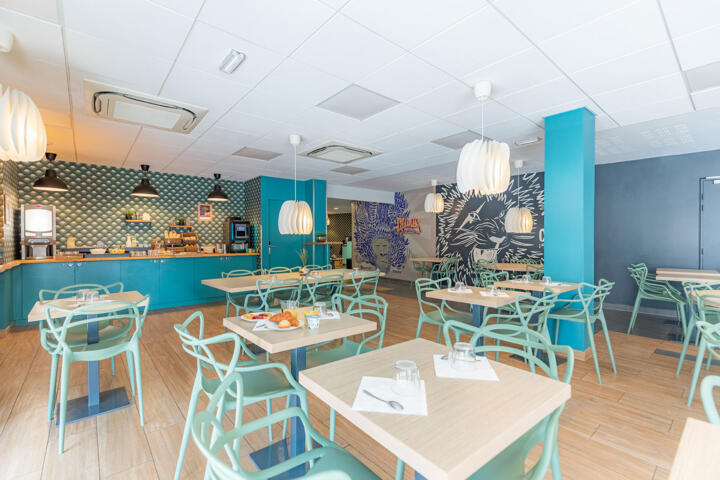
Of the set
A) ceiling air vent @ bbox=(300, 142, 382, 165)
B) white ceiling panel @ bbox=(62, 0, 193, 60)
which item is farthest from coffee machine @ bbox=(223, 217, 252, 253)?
white ceiling panel @ bbox=(62, 0, 193, 60)

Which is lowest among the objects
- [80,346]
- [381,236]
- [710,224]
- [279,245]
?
[80,346]

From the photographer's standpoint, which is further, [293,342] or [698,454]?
[293,342]

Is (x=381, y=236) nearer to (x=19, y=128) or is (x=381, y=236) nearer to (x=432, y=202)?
(x=432, y=202)

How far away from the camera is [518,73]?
2896 millimetres

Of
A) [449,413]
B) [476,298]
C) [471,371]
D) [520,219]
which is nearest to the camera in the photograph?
[449,413]

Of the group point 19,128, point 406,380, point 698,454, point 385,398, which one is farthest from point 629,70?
point 19,128

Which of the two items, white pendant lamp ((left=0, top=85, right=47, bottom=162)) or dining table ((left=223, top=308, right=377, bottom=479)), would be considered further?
white pendant lamp ((left=0, top=85, right=47, bottom=162))

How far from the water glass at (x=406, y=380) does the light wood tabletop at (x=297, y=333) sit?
2.30ft

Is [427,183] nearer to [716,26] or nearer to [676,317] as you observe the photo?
[676,317]

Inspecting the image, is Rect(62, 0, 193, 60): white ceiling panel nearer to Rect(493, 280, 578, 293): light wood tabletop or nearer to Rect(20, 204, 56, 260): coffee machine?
Rect(493, 280, 578, 293): light wood tabletop

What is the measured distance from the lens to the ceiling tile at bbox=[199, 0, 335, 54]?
205 cm

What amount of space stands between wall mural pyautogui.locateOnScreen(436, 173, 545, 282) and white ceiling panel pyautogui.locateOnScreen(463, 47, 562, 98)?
461cm

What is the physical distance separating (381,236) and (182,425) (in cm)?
950

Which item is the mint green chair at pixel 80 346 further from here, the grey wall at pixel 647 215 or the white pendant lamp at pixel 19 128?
the grey wall at pixel 647 215
